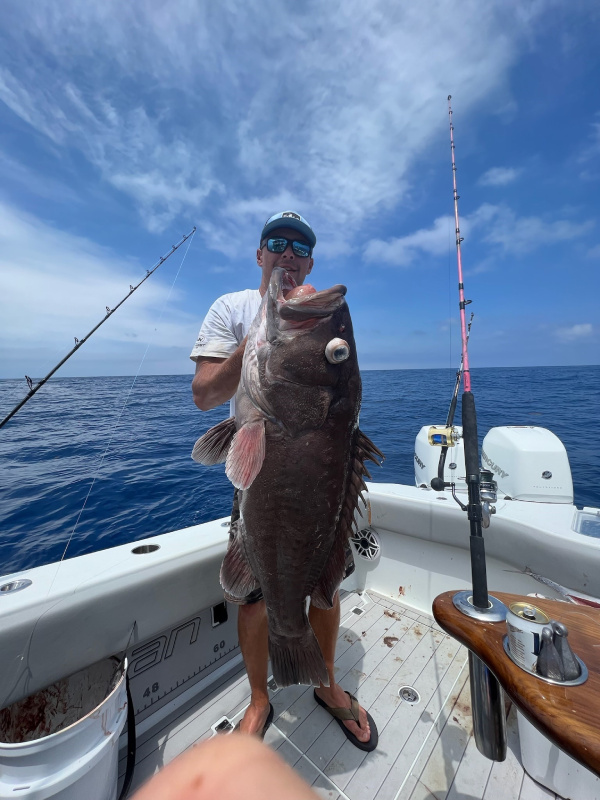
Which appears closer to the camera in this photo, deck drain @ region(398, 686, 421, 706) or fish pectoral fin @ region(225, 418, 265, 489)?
fish pectoral fin @ region(225, 418, 265, 489)

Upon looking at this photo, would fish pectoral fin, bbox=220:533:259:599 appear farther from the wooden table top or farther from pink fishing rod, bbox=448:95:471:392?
pink fishing rod, bbox=448:95:471:392

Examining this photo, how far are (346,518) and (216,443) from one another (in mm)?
856

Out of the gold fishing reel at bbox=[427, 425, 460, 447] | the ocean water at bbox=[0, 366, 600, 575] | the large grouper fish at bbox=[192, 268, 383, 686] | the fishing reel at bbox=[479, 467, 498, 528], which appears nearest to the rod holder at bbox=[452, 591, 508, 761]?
the large grouper fish at bbox=[192, 268, 383, 686]

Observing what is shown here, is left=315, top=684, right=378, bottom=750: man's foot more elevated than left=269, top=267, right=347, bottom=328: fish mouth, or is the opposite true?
left=269, top=267, right=347, bottom=328: fish mouth

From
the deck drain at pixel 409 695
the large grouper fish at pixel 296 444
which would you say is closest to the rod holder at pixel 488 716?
the large grouper fish at pixel 296 444

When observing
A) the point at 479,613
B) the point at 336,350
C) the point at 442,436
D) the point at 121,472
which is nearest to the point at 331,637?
the point at 479,613

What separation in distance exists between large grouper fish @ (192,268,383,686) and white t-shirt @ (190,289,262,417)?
41 cm

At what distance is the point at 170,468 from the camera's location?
10.7 meters

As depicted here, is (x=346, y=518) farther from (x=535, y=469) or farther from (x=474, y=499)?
(x=535, y=469)

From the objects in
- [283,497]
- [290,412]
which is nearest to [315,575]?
[283,497]

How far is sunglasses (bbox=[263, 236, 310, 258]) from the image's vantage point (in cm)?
243

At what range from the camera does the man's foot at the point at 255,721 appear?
2.50 metres

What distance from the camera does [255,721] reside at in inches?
99.0

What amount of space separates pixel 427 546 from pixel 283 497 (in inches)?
111
